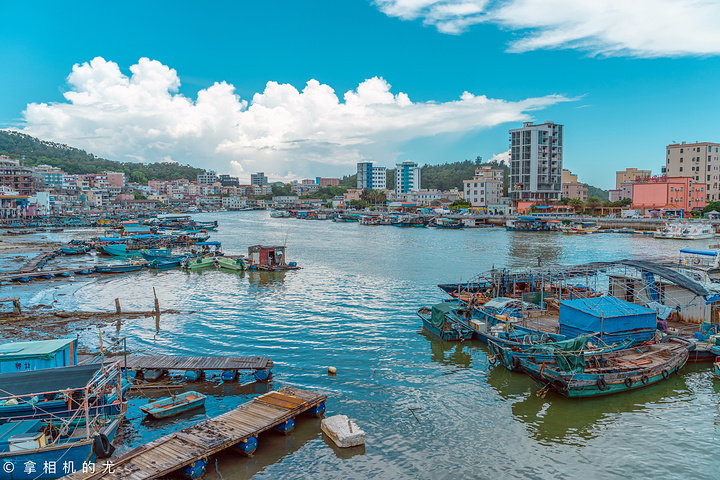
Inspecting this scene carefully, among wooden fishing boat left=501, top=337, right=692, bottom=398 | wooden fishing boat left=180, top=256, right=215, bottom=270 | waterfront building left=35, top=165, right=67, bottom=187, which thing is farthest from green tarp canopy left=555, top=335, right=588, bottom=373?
waterfront building left=35, top=165, right=67, bottom=187

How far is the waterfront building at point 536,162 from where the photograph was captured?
79562mm

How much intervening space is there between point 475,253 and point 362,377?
29.0m

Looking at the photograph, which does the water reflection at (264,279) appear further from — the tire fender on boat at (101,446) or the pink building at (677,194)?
the pink building at (677,194)

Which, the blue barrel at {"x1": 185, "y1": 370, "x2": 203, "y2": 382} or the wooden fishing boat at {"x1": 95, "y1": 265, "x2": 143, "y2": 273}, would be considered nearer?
the blue barrel at {"x1": 185, "y1": 370, "x2": 203, "y2": 382}

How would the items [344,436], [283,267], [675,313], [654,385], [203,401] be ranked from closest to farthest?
[344,436] → [203,401] → [654,385] → [675,313] → [283,267]

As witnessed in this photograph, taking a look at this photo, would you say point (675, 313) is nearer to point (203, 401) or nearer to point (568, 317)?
point (568, 317)

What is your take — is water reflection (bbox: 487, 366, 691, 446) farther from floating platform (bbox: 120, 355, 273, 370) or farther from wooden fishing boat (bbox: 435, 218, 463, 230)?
wooden fishing boat (bbox: 435, 218, 463, 230)

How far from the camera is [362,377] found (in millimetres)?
12172

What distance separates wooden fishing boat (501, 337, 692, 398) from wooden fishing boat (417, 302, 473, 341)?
3.14 metres

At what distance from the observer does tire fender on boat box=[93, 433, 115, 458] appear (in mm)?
7590

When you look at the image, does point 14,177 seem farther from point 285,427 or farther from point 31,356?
point 285,427

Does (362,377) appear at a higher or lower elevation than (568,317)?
lower

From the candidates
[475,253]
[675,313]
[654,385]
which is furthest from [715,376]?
[475,253]

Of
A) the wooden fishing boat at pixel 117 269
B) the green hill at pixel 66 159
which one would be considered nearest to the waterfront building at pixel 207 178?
the green hill at pixel 66 159
